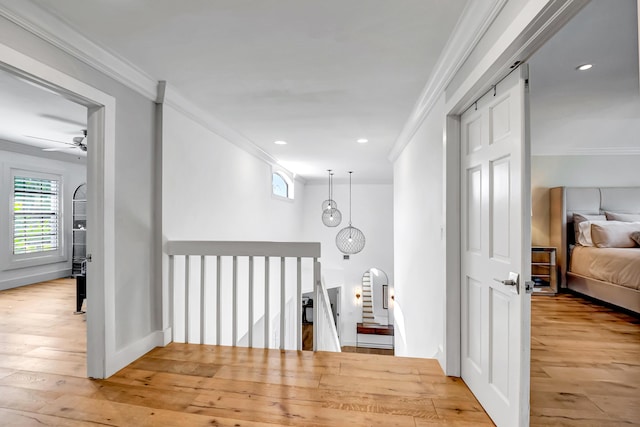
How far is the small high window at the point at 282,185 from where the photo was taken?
6.69 metres

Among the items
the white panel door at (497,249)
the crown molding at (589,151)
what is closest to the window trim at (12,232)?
the white panel door at (497,249)

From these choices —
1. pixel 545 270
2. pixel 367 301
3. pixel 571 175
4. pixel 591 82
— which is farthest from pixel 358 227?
pixel 591 82

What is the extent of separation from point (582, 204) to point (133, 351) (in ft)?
19.5

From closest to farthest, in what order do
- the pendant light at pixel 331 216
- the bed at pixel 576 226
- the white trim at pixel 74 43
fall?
1. the white trim at pixel 74 43
2. the bed at pixel 576 226
3. the pendant light at pixel 331 216

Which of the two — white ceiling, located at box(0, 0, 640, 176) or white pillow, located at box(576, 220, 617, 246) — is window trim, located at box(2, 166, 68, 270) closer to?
white ceiling, located at box(0, 0, 640, 176)

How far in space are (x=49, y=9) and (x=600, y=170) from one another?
6518mm

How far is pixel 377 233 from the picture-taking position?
8.95 metres

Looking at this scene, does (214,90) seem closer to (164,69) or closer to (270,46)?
(164,69)

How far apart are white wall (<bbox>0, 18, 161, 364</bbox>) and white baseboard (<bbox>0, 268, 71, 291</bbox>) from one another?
14.1 ft

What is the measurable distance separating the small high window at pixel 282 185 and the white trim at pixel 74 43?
419 cm

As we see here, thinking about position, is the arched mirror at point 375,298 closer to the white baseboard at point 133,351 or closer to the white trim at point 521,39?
the white baseboard at point 133,351

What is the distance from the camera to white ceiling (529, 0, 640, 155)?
1.75 metres

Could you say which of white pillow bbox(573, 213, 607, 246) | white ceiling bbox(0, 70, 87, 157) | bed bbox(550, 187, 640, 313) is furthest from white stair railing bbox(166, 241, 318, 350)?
white pillow bbox(573, 213, 607, 246)

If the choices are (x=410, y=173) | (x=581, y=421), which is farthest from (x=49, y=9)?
(x=581, y=421)
